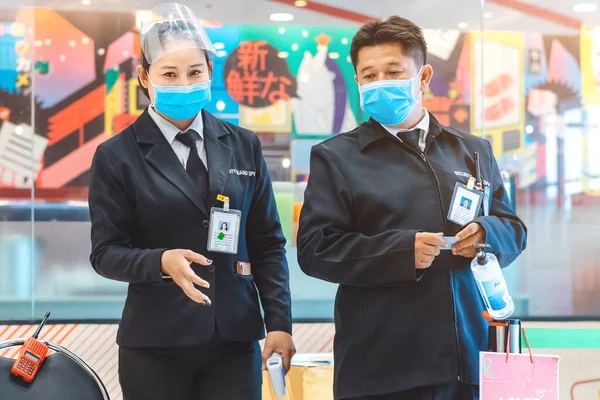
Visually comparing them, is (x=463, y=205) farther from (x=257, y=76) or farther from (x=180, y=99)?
(x=257, y=76)

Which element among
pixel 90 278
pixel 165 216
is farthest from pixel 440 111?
pixel 165 216

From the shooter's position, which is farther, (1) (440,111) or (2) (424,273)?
(1) (440,111)

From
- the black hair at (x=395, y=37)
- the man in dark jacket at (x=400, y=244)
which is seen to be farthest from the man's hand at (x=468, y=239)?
the black hair at (x=395, y=37)

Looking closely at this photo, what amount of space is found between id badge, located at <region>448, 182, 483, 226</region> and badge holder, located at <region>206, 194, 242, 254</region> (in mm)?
555

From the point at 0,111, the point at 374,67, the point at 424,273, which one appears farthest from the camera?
the point at 0,111

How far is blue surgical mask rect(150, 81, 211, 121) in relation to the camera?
201 centimetres

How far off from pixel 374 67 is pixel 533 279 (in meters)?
2.87

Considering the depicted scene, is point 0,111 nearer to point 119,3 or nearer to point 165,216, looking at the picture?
point 119,3

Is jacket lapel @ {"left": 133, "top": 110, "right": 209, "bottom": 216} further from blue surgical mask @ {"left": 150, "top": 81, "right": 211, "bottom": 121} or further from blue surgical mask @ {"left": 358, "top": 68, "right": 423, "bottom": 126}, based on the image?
blue surgical mask @ {"left": 358, "top": 68, "right": 423, "bottom": 126}

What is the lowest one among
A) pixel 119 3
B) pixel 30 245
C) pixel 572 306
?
pixel 572 306

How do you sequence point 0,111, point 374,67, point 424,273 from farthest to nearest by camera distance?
point 0,111, point 374,67, point 424,273

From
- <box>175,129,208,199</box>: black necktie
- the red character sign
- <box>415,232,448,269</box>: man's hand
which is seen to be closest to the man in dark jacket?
<box>415,232,448,269</box>: man's hand

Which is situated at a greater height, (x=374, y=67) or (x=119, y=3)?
(x=119, y=3)

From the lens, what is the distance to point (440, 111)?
4.43 m
